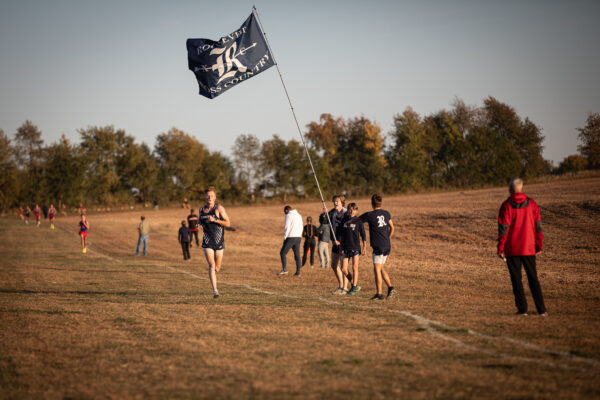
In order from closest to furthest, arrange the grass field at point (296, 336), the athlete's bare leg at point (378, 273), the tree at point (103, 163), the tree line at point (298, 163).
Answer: the grass field at point (296, 336), the athlete's bare leg at point (378, 273), the tree line at point (298, 163), the tree at point (103, 163)

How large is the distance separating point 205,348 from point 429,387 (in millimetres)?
3173

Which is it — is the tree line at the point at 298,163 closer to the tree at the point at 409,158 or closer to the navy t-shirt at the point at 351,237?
the tree at the point at 409,158

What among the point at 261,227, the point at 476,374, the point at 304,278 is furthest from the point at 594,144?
the point at 476,374

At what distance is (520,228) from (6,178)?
84.5 meters

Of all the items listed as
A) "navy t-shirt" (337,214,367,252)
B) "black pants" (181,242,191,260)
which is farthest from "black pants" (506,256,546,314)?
"black pants" (181,242,191,260)

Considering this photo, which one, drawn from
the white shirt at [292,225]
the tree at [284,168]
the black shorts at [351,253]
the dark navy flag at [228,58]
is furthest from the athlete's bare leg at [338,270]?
the tree at [284,168]

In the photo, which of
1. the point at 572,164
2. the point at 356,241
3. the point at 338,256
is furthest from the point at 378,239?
the point at 572,164

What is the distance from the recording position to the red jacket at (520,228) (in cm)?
856

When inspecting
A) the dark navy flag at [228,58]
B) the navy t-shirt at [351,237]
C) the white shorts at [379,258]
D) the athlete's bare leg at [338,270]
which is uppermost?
the dark navy flag at [228,58]

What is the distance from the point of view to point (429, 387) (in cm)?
502

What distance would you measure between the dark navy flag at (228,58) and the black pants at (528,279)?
345 inches

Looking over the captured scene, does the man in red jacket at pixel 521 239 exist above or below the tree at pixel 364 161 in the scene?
below

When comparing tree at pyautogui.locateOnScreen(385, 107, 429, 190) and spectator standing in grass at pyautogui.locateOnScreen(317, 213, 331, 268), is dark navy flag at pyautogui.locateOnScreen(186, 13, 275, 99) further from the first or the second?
tree at pyautogui.locateOnScreen(385, 107, 429, 190)

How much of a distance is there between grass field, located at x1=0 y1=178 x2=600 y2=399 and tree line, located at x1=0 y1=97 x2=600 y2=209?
2248 inches
